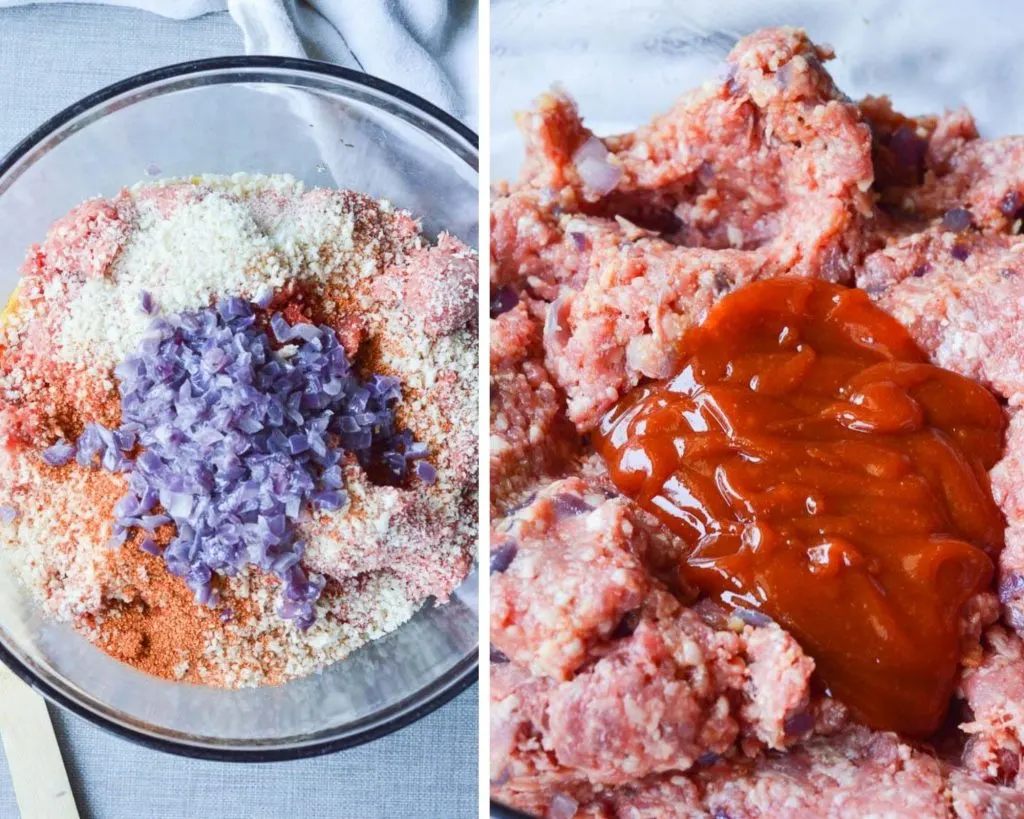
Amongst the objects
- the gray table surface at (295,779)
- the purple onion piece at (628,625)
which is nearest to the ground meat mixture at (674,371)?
the purple onion piece at (628,625)

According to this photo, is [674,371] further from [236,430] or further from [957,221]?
[236,430]

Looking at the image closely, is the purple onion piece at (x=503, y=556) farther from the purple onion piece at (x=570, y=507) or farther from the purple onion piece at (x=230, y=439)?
the purple onion piece at (x=230, y=439)

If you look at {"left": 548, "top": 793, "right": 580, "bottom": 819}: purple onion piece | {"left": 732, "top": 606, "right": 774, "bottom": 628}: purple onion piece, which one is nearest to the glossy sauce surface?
{"left": 732, "top": 606, "right": 774, "bottom": 628}: purple onion piece

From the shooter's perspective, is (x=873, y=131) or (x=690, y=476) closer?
(x=690, y=476)

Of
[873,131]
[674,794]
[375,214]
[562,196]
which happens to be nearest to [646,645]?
[674,794]

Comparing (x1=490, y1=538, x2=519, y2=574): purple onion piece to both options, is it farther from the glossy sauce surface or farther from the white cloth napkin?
the white cloth napkin

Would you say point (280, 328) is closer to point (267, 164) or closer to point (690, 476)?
point (267, 164)
